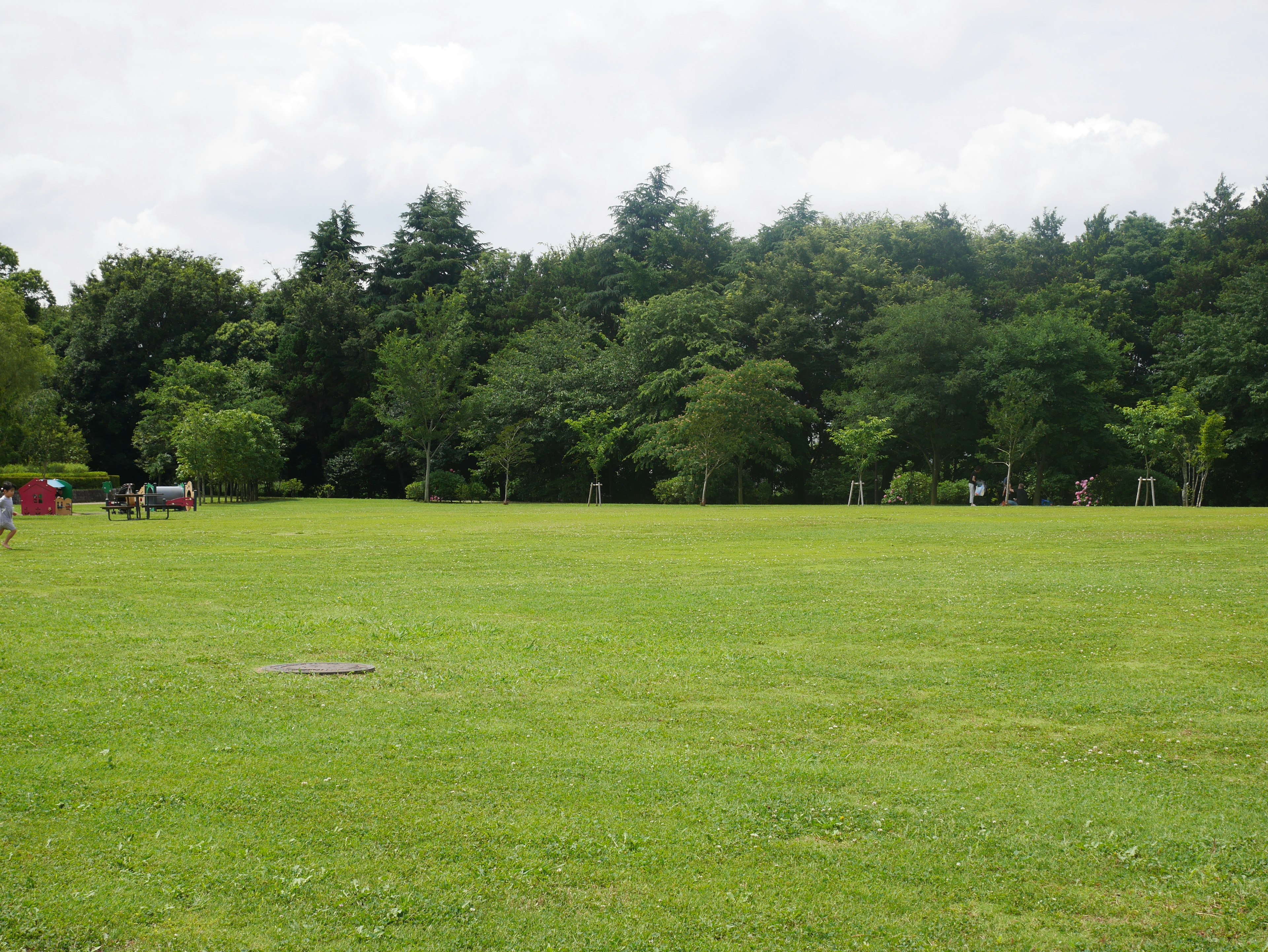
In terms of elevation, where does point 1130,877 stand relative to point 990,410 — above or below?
below

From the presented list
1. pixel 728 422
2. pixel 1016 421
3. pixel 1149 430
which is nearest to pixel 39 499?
pixel 728 422

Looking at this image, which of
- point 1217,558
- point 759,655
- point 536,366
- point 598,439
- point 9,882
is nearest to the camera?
point 9,882

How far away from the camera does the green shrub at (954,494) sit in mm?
47781

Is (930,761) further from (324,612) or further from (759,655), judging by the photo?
(324,612)

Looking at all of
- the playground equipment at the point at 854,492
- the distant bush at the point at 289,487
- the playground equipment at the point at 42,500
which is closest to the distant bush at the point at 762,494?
the playground equipment at the point at 854,492

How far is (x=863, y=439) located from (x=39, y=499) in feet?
118

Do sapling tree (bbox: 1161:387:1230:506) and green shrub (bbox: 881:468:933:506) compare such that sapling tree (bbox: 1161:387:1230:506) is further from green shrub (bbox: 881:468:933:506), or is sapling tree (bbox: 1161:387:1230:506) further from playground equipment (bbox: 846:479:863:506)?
playground equipment (bbox: 846:479:863:506)

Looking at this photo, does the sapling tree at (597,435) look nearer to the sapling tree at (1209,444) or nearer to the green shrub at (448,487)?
the green shrub at (448,487)

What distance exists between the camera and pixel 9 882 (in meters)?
4.34

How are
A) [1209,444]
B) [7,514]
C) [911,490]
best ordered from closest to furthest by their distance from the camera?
[7,514]
[1209,444]
[911,490]

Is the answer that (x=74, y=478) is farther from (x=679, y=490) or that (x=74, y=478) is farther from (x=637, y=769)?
(x=637, y=769)

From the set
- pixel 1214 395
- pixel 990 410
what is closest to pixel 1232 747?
pixel 990 410

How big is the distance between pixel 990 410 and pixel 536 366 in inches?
1022

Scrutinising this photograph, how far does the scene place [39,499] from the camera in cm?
3659
